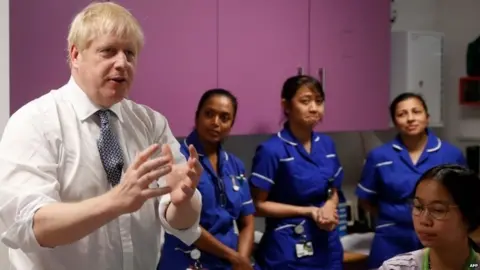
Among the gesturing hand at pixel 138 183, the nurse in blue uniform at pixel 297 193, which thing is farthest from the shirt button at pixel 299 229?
the gesturing hand at pixel 138 183

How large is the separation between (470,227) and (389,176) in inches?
49.7

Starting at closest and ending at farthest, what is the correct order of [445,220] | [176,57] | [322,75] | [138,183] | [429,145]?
1. [138,183]
2. [445,220]
3. [176,57]
4. [429,145]
5. [322,75]

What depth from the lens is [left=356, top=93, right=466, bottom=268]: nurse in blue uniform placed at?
3.17 m

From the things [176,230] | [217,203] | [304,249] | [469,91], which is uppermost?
[469,91]

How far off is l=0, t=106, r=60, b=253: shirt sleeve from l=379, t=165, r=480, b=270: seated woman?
1007 millimetres

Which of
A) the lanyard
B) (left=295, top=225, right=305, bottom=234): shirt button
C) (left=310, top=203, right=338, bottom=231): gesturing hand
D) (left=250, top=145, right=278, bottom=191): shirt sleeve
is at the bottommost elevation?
(left=295, top=225, right=305, bottom=234): shirt button

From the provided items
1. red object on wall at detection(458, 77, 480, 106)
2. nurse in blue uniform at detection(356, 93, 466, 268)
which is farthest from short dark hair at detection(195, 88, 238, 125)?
red object on wall at detection(458, 77, 480, 106)

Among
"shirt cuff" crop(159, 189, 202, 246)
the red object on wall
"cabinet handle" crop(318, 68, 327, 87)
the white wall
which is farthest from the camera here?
the red object on wall

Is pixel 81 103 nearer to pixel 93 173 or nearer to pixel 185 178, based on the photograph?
pixel 93 173

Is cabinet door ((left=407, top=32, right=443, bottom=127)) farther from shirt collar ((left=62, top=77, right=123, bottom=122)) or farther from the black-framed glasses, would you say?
shirt collar ((left=62, top=77, right=123, bottom=122))

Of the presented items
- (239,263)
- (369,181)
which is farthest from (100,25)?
(369,181)

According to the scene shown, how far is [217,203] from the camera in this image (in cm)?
270

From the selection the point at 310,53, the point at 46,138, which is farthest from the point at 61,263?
the point at 310,53

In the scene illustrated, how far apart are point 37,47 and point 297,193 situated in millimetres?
1260
